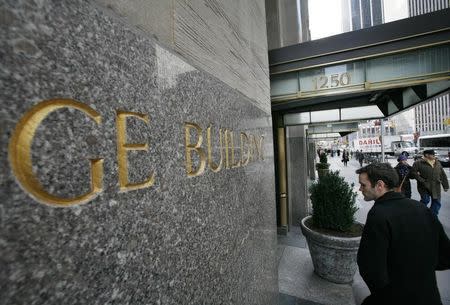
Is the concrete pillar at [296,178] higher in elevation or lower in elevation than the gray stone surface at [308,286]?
higher

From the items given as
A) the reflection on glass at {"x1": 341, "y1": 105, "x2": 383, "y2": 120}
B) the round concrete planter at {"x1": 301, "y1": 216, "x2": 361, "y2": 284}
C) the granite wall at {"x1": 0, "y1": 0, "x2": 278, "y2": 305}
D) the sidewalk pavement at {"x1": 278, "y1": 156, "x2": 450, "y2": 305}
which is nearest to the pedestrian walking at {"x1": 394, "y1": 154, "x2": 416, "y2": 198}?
the reflection on glass at {"x1": 341, "y1": 105, "x2": 383, "y2": 120}

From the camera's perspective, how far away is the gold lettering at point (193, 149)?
1.22 m

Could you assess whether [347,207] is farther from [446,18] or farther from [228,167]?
[228,167]

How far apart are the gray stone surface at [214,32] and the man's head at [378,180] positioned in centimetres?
134

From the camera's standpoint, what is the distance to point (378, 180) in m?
2.57

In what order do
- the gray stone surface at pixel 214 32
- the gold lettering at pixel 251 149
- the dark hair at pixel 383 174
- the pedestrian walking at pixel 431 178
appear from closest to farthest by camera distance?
the gray stone surface at pixel 214 32
the gold lettering at pixel 251 149
the dark hair at pixel 383 174
the pedestrian walking at pixel 431 178

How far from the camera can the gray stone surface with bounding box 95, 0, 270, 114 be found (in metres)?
1.09

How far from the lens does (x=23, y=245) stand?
1.84 ft

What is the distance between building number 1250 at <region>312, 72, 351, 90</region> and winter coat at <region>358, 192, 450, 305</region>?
331 centimetres

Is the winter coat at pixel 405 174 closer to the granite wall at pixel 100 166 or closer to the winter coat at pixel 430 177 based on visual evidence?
the winter coat at pixel 430 177

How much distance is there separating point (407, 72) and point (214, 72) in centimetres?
446

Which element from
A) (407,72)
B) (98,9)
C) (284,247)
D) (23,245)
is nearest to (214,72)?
(98,9)

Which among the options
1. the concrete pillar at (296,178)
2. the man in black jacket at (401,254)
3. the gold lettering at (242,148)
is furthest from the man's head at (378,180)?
the concrete pillar at (296,178)

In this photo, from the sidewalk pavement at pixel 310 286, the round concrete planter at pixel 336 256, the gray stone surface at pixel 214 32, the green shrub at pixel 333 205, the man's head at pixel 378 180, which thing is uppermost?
the gray stone surface at pixel 214 32
